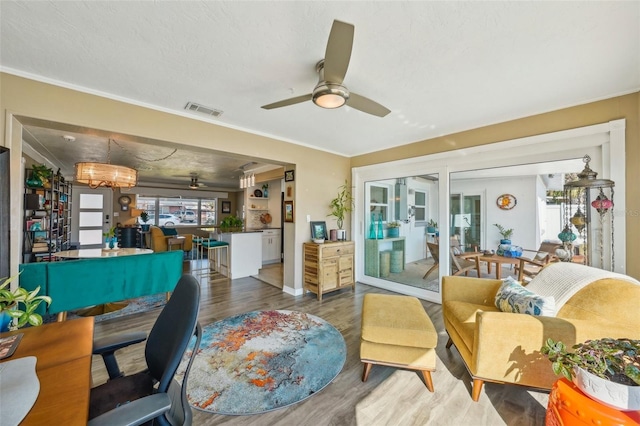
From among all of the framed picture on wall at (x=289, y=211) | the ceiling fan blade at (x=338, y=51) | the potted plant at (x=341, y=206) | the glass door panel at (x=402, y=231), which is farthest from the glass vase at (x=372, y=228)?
the ceiling fan blade at (x=338, y=51)

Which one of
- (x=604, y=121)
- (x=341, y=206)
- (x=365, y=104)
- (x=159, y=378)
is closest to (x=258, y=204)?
(x=341, y=206)

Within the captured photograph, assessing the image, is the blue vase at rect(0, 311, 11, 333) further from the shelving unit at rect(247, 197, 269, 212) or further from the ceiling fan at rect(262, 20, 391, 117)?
the shelving unit at rect(247, 197, 269, 212)

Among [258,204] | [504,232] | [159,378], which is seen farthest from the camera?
[258,204]

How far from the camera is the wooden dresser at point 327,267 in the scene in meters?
3.92

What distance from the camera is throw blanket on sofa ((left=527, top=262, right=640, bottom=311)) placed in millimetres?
1775

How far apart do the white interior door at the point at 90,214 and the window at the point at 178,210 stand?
939 mm

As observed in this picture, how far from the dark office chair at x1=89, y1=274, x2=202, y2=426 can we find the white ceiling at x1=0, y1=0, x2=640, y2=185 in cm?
163

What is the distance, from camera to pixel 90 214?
8.02 meters

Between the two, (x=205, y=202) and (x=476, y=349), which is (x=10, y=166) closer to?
(x=476, y=349)

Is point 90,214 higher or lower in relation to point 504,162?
lower

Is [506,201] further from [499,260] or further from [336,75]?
[336,75]

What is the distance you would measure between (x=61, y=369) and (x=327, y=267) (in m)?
3.21

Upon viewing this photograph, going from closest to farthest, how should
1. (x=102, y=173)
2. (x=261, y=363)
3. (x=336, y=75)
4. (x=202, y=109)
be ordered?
(x=336, y=75)
(x=261, y=363)
(x=202, y=109)
(x=102, y=173)

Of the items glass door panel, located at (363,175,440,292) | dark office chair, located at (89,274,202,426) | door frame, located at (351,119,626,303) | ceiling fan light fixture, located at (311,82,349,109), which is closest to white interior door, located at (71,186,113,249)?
door frame, located at (351,119,626,303)
